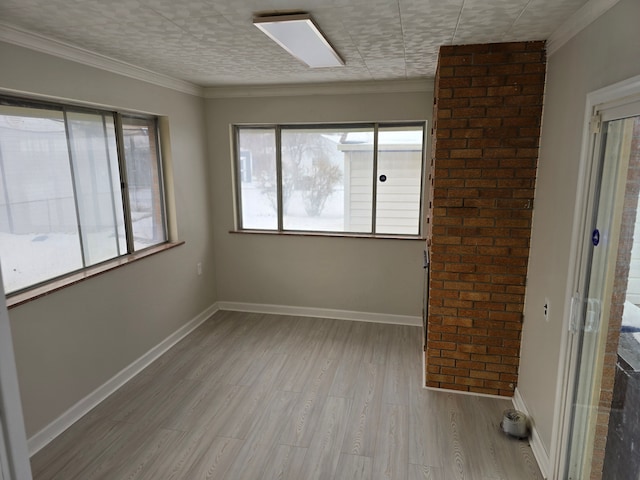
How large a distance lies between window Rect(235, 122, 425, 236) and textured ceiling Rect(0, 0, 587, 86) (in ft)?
3.44

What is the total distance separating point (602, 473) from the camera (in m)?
1.80

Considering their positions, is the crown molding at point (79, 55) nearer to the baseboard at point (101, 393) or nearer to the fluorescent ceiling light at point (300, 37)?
the fluorescent ceiling light at point (300, 37)

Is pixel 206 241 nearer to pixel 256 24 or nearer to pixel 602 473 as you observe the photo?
pixel 256 24

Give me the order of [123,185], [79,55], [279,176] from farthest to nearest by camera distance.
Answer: [279,176] < [123,185] < [79,55]

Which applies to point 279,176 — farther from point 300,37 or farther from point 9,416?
point 9,416

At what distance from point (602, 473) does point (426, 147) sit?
2.98 metres

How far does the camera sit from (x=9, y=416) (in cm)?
109

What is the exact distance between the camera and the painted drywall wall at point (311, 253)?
4.13 m

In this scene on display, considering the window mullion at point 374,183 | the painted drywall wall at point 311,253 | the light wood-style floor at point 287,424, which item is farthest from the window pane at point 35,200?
the window mullion at point 374,183

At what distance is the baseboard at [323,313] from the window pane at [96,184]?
69.4 inches

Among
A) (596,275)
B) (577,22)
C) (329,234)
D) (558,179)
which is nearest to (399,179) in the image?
(329,234)

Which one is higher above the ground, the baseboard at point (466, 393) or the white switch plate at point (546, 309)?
the white switch plate at point (546, 309)

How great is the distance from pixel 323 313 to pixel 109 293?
229 cm

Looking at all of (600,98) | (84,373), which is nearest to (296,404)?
(84,373)
